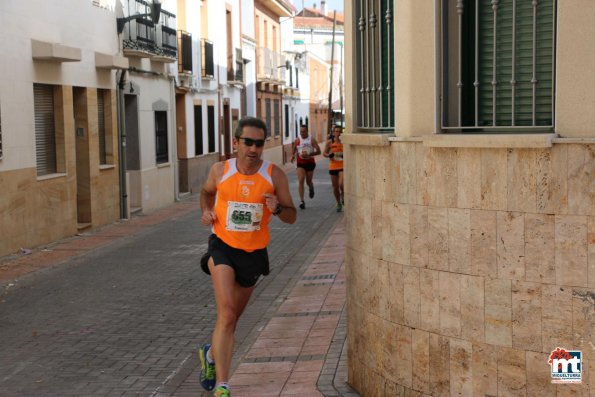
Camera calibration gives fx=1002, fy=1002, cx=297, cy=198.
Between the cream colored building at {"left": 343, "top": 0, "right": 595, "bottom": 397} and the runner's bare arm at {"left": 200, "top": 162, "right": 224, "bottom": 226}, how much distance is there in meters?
0.90

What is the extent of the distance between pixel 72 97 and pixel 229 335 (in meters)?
12.2

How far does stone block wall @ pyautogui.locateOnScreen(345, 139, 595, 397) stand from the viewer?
477 cm

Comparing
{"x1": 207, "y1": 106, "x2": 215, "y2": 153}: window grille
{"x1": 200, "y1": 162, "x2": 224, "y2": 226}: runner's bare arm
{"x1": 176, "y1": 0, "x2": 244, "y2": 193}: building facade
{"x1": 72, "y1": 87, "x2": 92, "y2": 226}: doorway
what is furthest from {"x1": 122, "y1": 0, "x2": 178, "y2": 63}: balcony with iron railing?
Answer: {"x1": 200, "y1": 162, "x2": 224, "y2": 226}: runner's bare arm

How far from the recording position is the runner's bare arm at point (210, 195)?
6.39 m

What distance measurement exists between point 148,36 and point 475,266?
17.5m

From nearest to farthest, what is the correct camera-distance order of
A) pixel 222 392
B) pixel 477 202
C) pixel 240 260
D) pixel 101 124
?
pixel 477 202, pixel 222 392, pixel 240 260, pixel 101 124

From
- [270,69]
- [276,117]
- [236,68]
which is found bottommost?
[276,117]

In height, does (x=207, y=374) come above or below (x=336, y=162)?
below

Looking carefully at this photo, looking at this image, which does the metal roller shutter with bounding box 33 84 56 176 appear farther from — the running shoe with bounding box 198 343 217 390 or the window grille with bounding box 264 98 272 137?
the window grille with bounding box 264 98 272 137

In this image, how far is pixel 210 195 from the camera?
657cm

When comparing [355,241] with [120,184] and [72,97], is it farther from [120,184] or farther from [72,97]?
[120,184]

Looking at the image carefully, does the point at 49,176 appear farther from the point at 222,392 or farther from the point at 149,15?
the point at 222,392

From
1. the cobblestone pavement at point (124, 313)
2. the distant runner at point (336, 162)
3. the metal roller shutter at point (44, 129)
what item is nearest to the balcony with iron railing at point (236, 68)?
the distant runner at point (336, 162)

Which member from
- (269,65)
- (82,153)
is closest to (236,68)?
(269,65)
